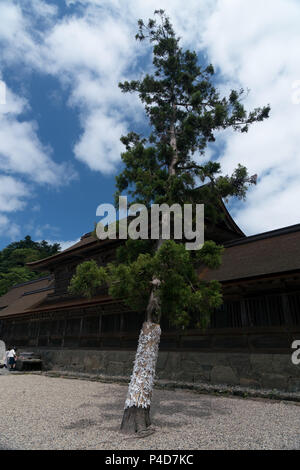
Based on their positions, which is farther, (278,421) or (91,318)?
(91,318)

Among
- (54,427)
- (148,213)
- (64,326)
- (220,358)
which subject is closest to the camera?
(54,427)

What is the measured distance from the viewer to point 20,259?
4706 cm

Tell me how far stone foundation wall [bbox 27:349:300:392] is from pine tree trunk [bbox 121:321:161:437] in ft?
14.3

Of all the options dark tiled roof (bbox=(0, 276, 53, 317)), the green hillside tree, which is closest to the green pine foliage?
the green hillside tree

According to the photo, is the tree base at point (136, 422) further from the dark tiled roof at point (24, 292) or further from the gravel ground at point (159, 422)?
the dark tiled roof at point (24, 292)

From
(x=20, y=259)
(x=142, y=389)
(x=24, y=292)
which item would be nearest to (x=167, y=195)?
(x=142, y=389)

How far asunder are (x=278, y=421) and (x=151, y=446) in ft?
8.84

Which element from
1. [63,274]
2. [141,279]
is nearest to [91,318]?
[63,274]

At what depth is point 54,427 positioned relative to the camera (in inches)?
207

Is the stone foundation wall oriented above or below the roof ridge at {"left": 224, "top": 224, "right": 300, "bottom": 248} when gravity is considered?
below

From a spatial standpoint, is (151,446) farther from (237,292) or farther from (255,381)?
(237,292)

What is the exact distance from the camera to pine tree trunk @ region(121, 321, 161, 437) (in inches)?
190

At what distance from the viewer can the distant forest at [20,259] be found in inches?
1445

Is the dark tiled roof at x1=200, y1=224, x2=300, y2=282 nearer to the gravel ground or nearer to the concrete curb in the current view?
the concrete curb
